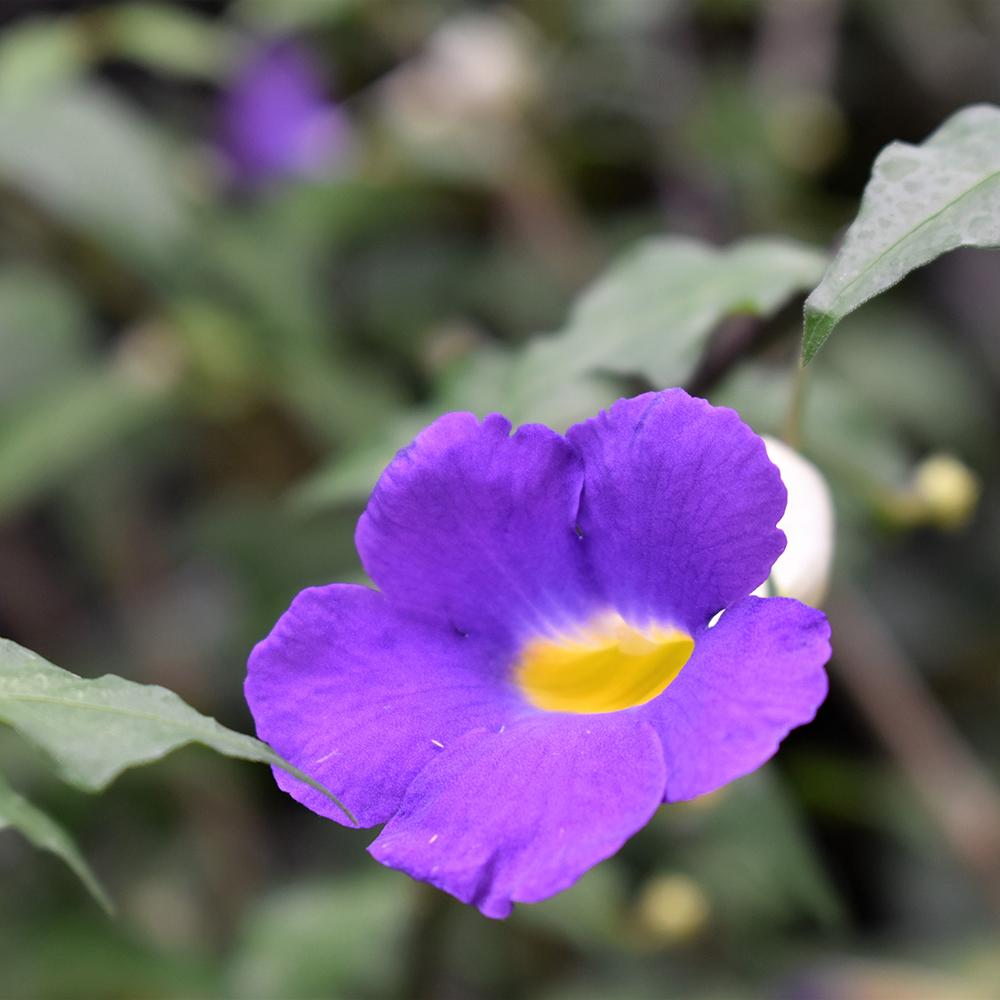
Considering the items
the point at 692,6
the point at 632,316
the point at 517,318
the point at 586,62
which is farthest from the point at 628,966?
the point at 692,6

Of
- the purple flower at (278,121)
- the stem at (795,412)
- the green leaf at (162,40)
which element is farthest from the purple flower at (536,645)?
the purple flower at (278,121)

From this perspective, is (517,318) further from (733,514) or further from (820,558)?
(733,514)

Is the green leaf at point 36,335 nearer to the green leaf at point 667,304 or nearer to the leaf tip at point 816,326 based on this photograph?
the green leaf at point 667,304

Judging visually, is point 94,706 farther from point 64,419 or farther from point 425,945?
point 64,419

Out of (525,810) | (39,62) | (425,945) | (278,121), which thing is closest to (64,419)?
(39,62)

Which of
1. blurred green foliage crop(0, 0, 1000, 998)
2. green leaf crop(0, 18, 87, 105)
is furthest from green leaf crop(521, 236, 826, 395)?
green leaf crop(0, 18, 87, 105)

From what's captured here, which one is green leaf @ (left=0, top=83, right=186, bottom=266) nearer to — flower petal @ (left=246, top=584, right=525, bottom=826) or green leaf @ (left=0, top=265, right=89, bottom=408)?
green leaf @ (left=0, top=265, right=89, bottom=408)
